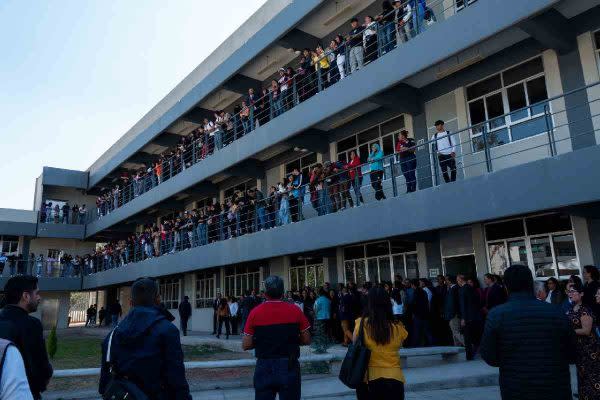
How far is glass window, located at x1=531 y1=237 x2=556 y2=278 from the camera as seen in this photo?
35.8 feet

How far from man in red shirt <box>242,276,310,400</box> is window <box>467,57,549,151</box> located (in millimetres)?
8043

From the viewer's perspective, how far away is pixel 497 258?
11.9 metres

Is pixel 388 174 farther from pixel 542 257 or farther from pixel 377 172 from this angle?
pixel 542 257

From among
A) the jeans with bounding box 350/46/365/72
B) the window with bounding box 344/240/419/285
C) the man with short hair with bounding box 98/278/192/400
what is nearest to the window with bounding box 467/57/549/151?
the jeans with bounding box 350/46/365/72

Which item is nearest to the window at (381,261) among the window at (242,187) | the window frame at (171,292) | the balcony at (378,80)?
the balcony at (378,80)

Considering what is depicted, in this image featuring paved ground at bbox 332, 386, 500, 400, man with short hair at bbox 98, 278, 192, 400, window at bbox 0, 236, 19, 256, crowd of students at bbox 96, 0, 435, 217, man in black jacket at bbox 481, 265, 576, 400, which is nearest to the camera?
man with short hair at bbox 98, 278, 192, 400

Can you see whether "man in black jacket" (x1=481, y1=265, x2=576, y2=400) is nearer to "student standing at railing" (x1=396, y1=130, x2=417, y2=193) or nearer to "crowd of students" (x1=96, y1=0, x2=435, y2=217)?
"student standing at railing" (x1=396, y1=130, x2=417, y2=193)

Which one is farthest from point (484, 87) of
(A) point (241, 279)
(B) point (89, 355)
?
(B) point (89, 355)

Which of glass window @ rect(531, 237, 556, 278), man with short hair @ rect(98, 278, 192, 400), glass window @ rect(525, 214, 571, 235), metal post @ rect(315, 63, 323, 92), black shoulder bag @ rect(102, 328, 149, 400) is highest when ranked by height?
metal post @ rect(315, 63, 323, 92)

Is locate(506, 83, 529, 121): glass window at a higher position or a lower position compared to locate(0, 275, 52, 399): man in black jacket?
higher

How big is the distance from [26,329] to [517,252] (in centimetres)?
1066

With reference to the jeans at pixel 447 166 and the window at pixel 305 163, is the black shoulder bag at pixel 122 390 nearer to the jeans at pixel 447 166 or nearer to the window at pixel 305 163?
the jeans at pixel 447 166

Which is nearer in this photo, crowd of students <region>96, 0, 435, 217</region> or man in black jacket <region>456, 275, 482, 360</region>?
man in black jacket <region>456, 275, 482, 360</region>

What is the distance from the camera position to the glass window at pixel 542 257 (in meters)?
10.9
